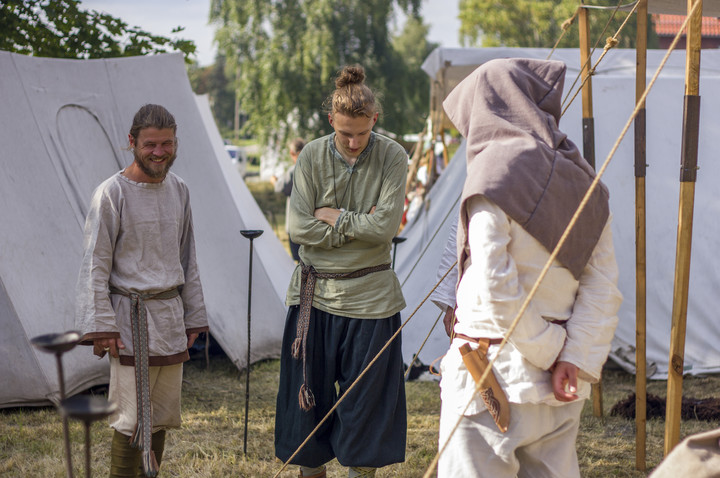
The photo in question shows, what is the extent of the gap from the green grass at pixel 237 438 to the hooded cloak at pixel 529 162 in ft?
5.89

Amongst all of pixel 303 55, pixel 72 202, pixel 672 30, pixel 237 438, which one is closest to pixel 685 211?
pixel 237 438

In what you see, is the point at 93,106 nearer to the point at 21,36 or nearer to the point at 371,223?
the point at 21,36

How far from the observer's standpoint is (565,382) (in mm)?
1678

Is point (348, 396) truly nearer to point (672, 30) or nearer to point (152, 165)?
point (152, 165)

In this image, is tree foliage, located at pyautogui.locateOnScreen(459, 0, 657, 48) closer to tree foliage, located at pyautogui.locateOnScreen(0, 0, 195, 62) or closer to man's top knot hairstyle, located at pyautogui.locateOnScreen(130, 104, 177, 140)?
tree foliage, located at pyautogui.locateOnScreen(0, 0, 195, 62)

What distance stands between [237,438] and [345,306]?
1395mm

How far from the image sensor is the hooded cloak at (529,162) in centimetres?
165

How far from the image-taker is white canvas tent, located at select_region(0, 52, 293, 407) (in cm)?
383

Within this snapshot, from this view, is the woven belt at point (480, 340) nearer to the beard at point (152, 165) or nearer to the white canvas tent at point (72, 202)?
the beard at point (152, 165)

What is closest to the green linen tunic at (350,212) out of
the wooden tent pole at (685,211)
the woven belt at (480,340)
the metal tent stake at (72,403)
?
the woven belt at (480,340)

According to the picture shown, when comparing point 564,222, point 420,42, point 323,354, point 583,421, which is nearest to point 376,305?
point 323,354

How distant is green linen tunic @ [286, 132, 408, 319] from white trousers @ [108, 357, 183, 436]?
21.0 inches

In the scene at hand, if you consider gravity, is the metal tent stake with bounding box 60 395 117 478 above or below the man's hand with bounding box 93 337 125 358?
above

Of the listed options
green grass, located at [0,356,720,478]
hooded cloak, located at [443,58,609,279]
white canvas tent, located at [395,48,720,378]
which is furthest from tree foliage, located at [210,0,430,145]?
hooded cloak, located at [443,58,609,279]
